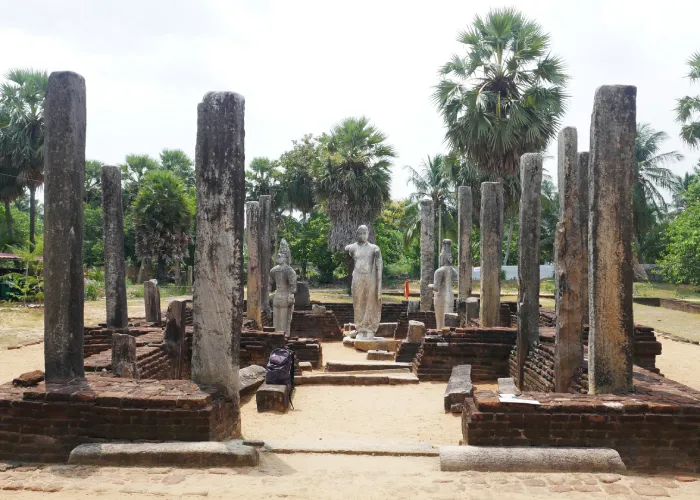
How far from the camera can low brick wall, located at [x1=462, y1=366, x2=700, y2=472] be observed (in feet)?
16.6

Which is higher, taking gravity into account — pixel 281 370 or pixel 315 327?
pixel 281 370

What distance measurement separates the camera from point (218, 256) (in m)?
5.88

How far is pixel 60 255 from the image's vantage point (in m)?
5.99

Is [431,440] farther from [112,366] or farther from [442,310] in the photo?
[442,310]

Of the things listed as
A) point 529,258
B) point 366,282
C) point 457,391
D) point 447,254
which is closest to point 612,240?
point 457,391

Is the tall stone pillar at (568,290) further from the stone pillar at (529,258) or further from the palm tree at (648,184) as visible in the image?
the palm tree at (648,184)

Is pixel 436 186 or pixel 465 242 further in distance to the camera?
pixel 436 186

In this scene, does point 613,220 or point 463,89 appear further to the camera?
point 463,89

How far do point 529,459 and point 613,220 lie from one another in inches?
95.7

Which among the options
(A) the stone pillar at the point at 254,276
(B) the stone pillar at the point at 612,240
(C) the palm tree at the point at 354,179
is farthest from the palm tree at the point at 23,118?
(B) the stone pillar at the point at 612,240

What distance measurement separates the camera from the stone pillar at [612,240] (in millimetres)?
5871

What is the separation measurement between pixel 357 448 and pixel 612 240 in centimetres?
308

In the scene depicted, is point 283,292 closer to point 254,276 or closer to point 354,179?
point 254,276

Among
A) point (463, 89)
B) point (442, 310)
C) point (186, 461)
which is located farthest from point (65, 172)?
point (463, 89)
